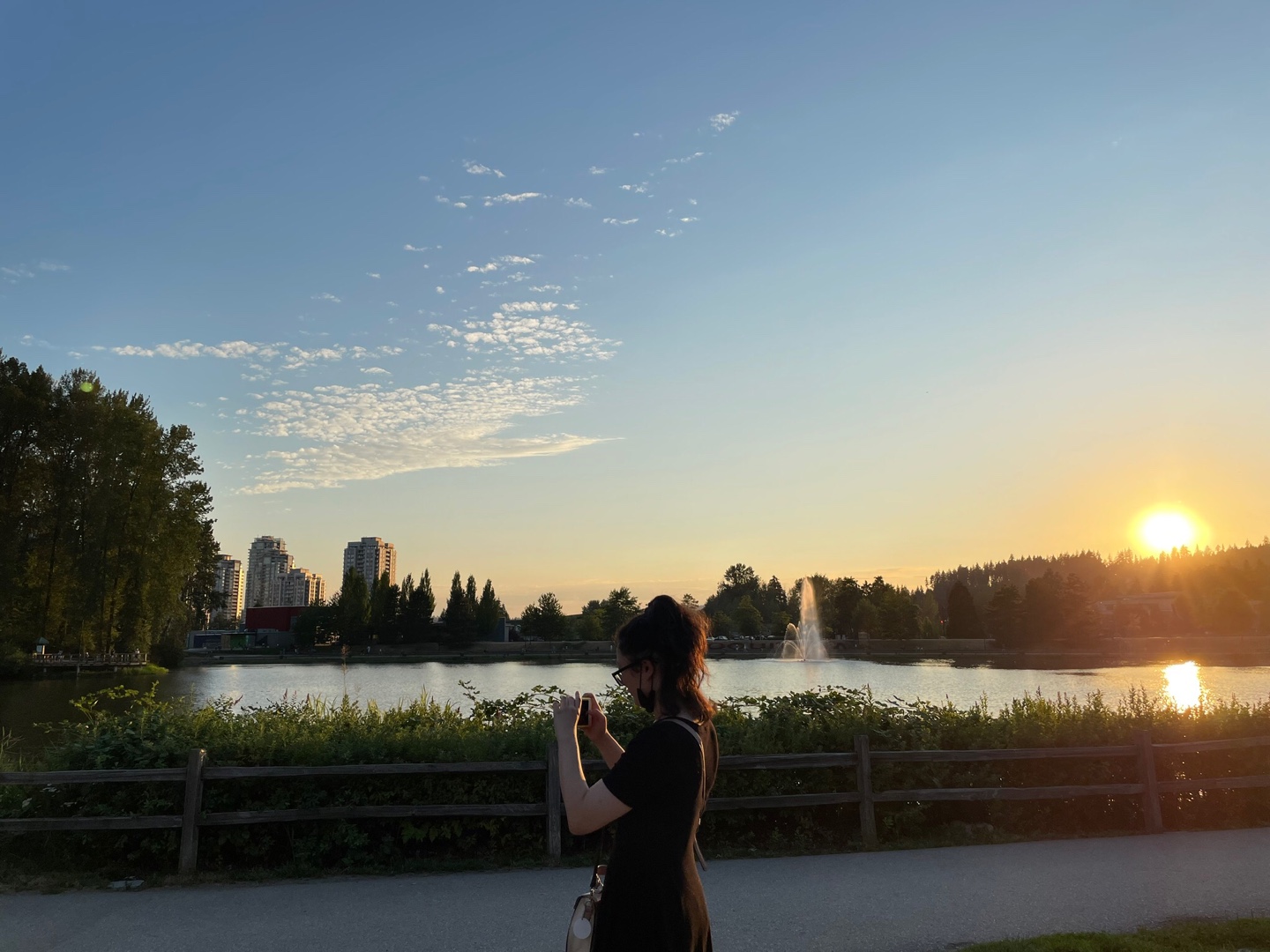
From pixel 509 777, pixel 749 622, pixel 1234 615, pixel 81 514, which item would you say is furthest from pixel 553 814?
pixel 749 622

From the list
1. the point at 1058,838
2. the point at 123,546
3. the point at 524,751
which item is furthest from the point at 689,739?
the point at 123,546

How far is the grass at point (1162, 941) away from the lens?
5.96 metres

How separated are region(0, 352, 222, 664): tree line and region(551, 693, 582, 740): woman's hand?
1989 inches

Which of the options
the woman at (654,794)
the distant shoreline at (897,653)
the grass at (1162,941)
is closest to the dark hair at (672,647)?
the woman at (654,794)

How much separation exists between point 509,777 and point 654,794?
6670 millimetres

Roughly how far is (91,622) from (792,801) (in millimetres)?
47367

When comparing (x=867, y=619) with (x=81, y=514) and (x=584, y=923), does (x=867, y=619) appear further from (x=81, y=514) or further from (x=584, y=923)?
(x=584, y=923)

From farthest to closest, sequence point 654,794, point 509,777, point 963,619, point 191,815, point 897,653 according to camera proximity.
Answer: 1. point 963,619
2. point 897,653
3. point 509,777
4. point 191,815
5. point 654,794

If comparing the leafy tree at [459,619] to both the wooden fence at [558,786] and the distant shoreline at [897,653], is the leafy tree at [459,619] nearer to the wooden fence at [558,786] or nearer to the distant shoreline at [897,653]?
the distant shoreline at [897,653]

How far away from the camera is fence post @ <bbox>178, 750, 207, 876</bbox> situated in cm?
792

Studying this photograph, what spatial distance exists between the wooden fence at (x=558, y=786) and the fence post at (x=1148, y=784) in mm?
10

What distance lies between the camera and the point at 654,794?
8.36ft

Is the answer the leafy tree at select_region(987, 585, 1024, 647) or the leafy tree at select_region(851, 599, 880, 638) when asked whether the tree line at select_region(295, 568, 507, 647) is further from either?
the leafy tree at select_region(987, 585, 1024, 647)

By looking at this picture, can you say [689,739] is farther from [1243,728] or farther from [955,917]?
[1243,728]
